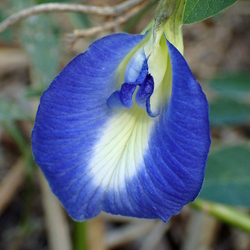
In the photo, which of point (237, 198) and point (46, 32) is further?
point (46, 32)

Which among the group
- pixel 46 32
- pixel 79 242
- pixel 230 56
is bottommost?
pixel 230 56

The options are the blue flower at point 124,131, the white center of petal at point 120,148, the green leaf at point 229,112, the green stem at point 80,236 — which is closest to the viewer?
the blue flower at point 124,131

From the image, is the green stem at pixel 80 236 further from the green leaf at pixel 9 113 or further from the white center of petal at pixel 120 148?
the white center of petal at pixel 120 148

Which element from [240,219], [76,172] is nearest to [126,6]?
[76,172]

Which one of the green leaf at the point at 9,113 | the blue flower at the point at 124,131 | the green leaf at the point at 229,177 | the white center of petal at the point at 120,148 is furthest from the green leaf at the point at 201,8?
the green leaf at the point at 9,113

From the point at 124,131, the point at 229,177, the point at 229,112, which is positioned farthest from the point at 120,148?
the point at 229,112

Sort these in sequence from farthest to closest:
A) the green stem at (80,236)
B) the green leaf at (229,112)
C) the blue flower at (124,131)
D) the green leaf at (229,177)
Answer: the green leaf at (229,112), the green stem at (80,236), the green leaf at (229,177), the blue flower at (124,131)

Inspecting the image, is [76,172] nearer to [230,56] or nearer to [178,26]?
[178,26]
